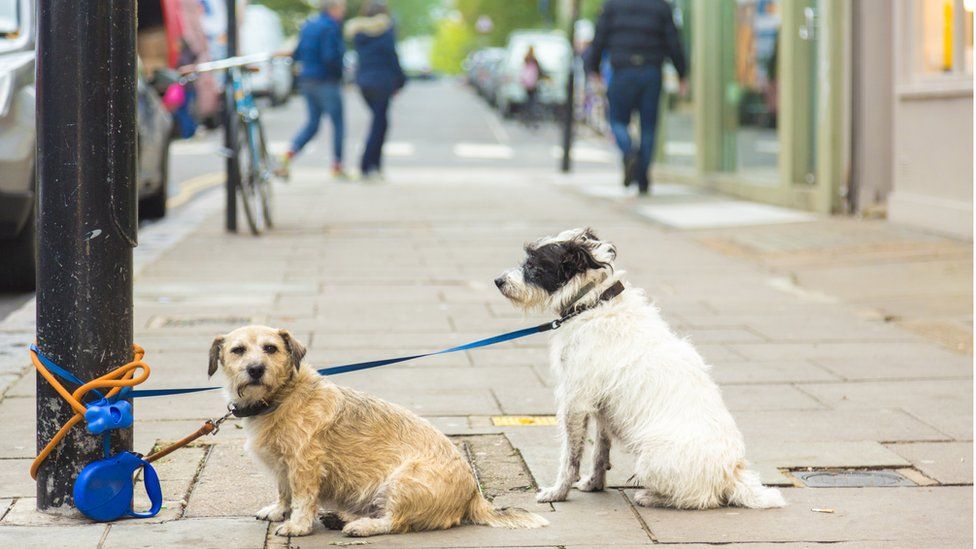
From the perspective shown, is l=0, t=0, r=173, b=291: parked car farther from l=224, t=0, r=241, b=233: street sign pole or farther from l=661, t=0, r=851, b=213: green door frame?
l=661, t=0, r=851, b=213: green door frame

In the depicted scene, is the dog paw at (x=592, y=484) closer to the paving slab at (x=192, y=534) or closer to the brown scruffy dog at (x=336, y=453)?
the brown scruffy dog at (x=336, y=453)

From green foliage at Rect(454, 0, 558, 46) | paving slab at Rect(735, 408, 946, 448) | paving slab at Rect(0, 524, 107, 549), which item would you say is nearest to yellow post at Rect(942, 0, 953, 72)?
paving slab at Rect(735, 408, 946, 448)

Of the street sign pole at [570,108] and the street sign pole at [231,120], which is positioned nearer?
the street sign pole at [231,120]

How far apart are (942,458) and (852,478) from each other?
0.45m

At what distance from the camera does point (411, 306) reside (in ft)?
27.1

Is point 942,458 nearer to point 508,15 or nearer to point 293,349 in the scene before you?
point 293,349

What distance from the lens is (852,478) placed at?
464cm

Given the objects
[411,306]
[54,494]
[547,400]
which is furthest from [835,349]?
[54,494]

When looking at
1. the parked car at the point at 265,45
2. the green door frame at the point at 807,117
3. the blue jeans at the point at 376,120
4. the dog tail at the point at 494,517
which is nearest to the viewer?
the dog tail at the point at 494,517

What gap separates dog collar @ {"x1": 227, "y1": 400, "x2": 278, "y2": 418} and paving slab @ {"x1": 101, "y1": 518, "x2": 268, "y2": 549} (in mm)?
348

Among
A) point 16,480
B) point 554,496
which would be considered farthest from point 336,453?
point 16,480

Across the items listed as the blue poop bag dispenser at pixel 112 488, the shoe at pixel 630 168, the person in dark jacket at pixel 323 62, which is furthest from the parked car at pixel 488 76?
the blue poop bag dispenser at pixel 112 488

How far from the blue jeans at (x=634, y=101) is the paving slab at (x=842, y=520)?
10.5 metres

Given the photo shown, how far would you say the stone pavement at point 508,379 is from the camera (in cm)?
404
